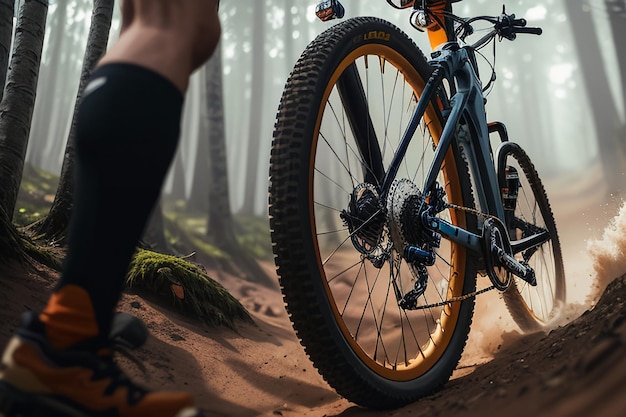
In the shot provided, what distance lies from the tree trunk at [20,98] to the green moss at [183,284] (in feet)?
3.20

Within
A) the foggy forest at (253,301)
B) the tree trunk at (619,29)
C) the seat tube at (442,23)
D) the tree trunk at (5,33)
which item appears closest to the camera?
the foggy forest at (253,301)

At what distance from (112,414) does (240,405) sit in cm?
128

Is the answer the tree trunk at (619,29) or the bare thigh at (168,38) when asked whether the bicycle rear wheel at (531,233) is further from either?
the tree trunk at (619,29)

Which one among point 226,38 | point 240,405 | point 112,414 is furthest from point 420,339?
point 226,38

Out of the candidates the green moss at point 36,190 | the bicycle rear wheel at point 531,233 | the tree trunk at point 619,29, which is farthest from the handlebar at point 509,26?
the tree trunk at point 619,29

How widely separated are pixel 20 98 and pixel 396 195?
10.8 feet

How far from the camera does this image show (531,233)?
2.86 m

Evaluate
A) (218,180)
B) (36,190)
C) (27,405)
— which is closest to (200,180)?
(36,190)

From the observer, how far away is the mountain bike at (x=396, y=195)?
1504 mm

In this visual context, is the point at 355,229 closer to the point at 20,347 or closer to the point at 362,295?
the point at 20,347

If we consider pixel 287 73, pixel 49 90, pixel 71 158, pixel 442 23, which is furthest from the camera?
pixel 287 73

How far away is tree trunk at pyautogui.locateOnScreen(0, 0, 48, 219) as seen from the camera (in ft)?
11.1

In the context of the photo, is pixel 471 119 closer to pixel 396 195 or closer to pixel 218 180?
pixel 396 195

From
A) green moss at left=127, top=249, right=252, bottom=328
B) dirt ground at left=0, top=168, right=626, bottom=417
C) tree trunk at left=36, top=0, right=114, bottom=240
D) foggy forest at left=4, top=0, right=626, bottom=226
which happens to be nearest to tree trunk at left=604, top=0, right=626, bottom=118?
foggy forest at left=4, top=0, right=626, bottom=226
